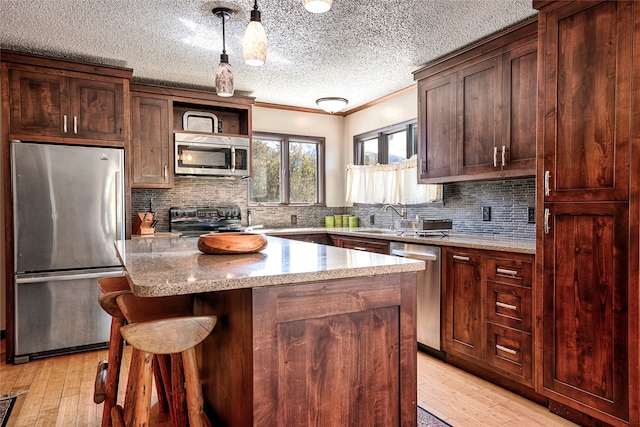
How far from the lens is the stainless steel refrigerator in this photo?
325cm

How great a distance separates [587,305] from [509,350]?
0.66 meters

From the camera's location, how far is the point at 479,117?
3111 mm

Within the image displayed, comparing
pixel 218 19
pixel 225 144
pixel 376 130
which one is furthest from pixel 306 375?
pixel 376 130

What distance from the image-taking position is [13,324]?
3238 millimetres

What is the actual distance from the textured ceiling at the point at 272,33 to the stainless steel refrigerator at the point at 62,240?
88 cm

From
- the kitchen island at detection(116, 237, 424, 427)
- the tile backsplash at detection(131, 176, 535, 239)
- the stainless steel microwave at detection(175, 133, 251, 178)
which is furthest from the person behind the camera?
the stainless steel microwave at detection(175, 133, 251, 178)

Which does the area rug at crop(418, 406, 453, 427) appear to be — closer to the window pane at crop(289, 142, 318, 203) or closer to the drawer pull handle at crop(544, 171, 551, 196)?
the drawer pull handle at crop(544, 171, 551, 196)

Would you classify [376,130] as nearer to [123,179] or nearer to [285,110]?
[285,110]

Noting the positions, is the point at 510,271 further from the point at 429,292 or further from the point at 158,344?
the point at 158,344

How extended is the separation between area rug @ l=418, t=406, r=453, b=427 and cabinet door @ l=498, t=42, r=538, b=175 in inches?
65.0

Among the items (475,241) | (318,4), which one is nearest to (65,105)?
(318,4)

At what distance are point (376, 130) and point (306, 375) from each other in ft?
12.6

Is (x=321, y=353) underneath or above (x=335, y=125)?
underneath

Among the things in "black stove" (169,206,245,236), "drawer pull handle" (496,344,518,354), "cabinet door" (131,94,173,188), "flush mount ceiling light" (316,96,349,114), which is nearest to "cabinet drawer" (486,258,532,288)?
"drawer pull handle" (496,344,518,354)
